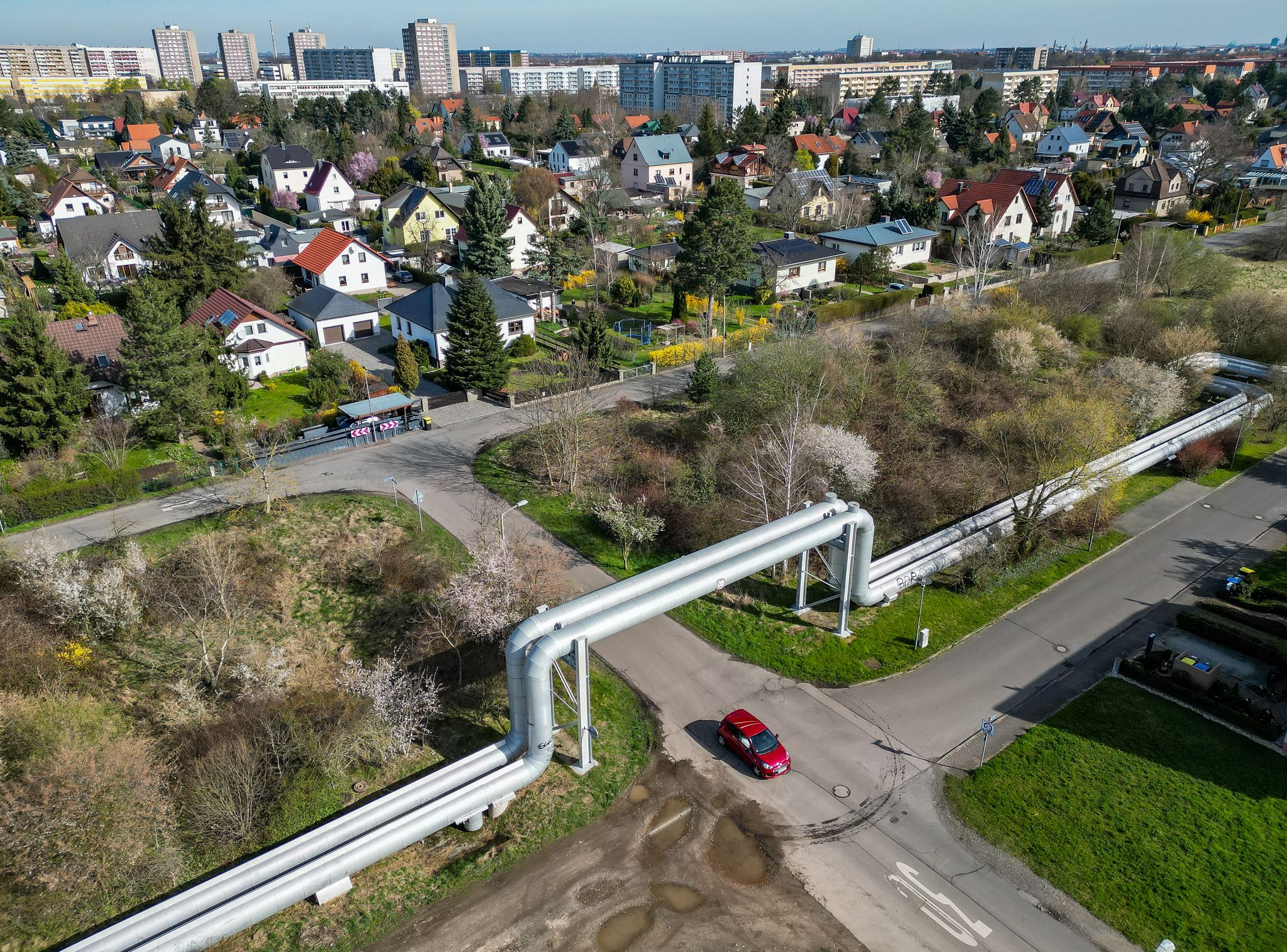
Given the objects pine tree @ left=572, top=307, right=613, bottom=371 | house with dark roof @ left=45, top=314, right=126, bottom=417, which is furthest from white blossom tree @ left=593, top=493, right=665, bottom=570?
house with dark roof @ left=45, top=314, right=126, bottom=417

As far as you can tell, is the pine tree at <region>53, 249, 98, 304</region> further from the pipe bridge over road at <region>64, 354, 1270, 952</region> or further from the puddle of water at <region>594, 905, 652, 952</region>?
the puddle of water at <region>594, 905, 652, 952</region>

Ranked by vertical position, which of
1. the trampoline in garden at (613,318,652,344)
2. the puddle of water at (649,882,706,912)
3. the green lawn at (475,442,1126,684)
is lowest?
the puddle of water at (649,882,706,912)

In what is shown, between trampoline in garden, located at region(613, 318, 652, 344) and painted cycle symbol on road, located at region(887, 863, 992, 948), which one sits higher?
trampoline in garden, located at region(613, 318, 652, 344)

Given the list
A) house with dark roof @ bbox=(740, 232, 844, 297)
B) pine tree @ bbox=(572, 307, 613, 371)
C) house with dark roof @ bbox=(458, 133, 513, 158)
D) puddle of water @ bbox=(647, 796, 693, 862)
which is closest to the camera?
puddle of water @ bbox=(647, 796, 693, 862)

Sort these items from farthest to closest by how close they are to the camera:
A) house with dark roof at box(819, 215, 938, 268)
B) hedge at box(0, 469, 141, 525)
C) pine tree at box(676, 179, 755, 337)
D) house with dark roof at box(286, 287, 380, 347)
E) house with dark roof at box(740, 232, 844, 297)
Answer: house with dark roof at box(819, 215, 938, 268) < house with dark roof at box(740, 232, 844, 297) < house with dark roof at box(286, 287, 380, 347) < pine tree at box(676, 179, 755, 337) < hedge at box(0, 469, 141, 525)

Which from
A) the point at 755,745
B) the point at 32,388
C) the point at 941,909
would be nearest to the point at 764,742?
the point at 755,745

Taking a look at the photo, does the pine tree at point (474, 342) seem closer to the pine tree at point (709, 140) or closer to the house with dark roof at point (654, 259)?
the house with dark roof at point (654, 259)
